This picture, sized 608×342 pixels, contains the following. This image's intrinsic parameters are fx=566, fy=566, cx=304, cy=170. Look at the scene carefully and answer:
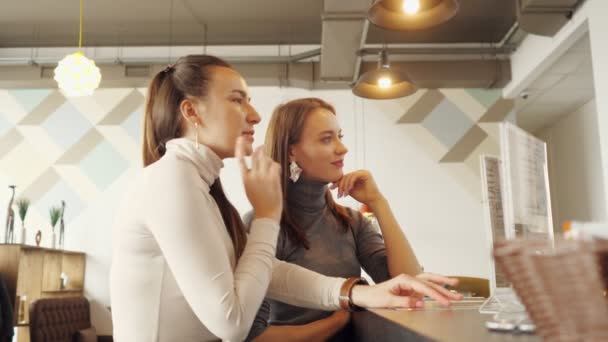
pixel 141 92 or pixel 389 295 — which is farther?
pixel 141 92

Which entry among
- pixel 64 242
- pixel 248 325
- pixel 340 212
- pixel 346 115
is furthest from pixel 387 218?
pixel 64 242

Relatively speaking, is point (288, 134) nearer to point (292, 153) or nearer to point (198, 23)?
point (292, 153)

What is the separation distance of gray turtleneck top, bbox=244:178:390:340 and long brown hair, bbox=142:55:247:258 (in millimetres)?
294

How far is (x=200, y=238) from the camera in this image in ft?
3.55

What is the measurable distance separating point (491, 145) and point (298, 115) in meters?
4.73

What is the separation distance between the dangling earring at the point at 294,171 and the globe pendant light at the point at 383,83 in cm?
227

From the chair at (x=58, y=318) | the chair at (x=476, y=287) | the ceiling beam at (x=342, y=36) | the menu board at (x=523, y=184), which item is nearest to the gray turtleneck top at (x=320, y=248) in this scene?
the menu board at (x=523, y=184)

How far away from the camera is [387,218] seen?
2.00 metres

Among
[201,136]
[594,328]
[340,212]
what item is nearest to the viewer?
[594,328]

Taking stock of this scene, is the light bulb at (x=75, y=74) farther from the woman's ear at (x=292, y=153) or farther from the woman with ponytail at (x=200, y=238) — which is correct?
the woman with ponytail at (x=200, y=238)

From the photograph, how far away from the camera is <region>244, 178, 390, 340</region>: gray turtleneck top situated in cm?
167

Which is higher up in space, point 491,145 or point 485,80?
point 485,80

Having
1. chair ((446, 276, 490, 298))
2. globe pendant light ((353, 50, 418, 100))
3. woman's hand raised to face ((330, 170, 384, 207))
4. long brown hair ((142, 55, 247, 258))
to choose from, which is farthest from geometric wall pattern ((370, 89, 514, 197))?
long brown hair ((142, 55, 247, 258))

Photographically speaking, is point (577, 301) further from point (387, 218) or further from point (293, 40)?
point (293, 40)
